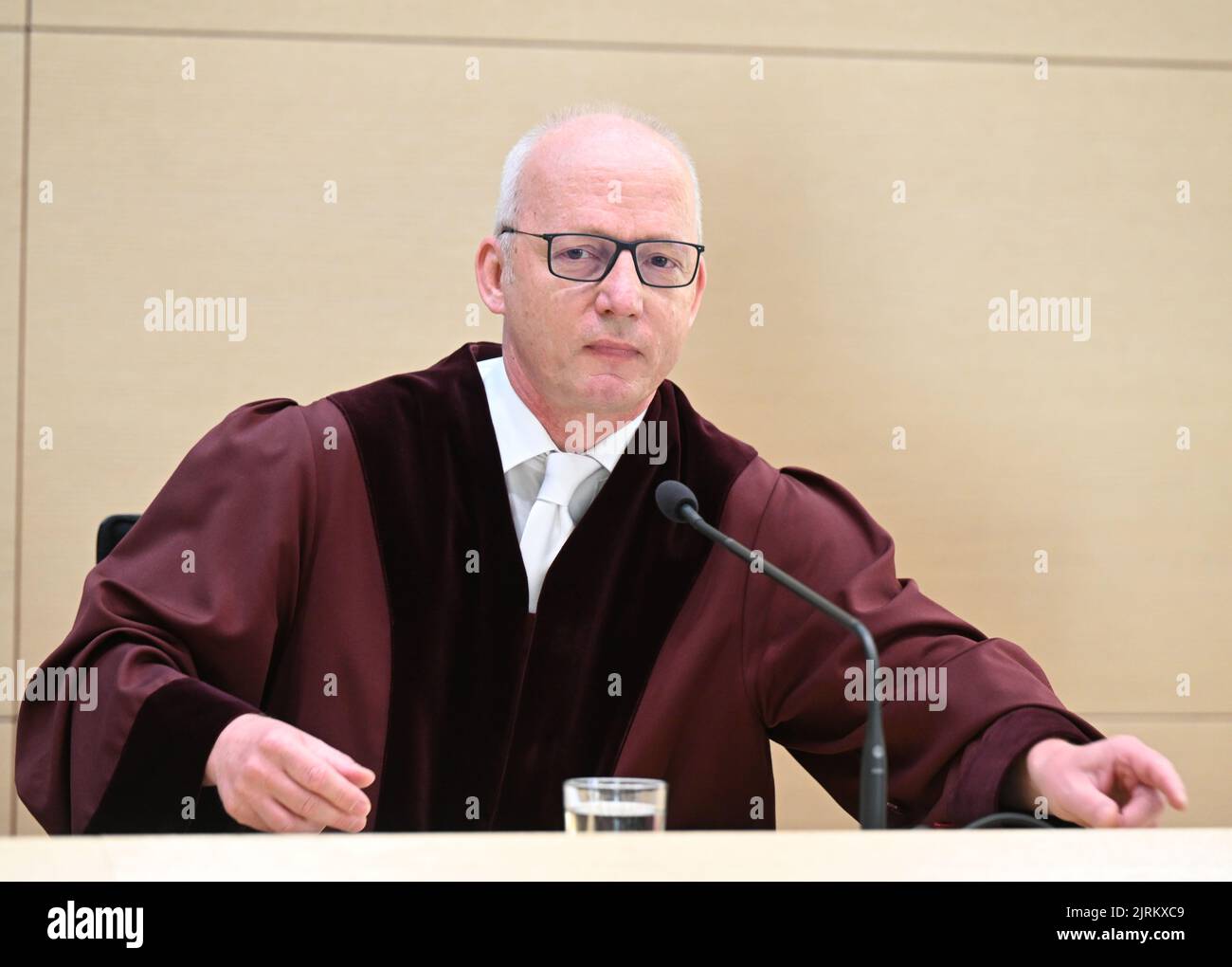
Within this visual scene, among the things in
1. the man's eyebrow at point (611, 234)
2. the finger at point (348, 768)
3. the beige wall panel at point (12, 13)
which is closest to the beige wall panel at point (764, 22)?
the beige wall panel at point (12, 13)

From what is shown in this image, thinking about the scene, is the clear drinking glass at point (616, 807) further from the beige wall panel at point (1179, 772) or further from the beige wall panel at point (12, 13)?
the beige wall panel at point (12, 13)

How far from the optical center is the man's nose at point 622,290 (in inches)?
84.1

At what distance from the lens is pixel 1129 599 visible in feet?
10.3

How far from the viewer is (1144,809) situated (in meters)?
1.48

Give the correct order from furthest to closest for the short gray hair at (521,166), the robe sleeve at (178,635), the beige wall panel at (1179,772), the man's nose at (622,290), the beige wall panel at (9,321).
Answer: the beige wall panel at (1179,772), the beige wall panel at (9,321), the short gray hair at (521,166), the man's nose at (622,290), the robe sleeve at (178,635)

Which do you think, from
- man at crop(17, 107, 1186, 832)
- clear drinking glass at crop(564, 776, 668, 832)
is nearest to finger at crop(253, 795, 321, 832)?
clear drinking glass at crop(564, 776, 668, 832)

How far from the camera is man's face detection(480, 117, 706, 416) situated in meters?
2.16

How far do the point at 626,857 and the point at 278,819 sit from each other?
2.08 ft

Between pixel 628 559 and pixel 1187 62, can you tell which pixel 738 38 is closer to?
pixel 1187 62

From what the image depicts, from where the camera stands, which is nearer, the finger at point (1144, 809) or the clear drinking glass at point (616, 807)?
the clear drinking glass at point (616, 807)

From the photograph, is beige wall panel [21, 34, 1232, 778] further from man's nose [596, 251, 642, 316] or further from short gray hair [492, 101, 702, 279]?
man's nose [596, 251, 642, 316]

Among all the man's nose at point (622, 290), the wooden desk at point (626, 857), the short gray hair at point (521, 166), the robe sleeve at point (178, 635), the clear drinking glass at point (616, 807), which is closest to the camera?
the wooden desk at point (626, 857)
